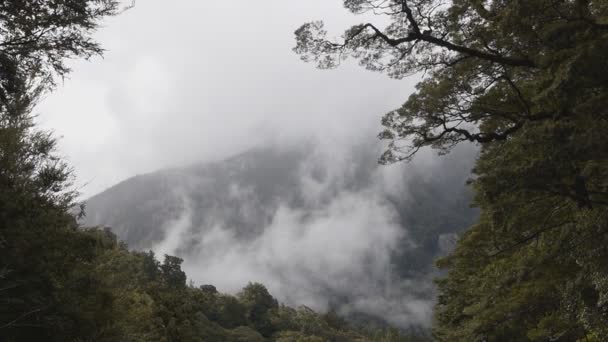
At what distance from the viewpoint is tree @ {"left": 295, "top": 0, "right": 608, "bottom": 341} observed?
5930mm

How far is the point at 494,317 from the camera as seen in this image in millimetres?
8148

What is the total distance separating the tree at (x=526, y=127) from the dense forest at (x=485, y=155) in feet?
0.10

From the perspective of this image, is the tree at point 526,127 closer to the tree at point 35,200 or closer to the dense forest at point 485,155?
the dense forest at point 485,155

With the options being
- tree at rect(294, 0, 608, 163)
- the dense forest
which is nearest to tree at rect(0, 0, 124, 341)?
the dense forest

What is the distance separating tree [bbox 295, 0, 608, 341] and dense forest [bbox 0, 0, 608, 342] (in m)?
0.03

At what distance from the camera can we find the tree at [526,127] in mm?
5930

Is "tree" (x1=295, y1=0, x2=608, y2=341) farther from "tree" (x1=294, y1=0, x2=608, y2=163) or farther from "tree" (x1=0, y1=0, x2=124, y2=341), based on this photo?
"tree" (x1=0, y1=0, x2=124, y2=341)

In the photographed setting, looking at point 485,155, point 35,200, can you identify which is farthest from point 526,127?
point 35,200

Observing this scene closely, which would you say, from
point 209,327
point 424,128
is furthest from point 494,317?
point 209,327

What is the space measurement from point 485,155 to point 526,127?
2521 millimetres

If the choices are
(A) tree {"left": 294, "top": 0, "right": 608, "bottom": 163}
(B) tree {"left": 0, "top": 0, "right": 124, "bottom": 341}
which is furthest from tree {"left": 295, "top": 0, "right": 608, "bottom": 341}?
(B) tree {"left": 0, "top": 0, "right": 124, "bottom": 341}

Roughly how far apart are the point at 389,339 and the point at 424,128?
317 ft

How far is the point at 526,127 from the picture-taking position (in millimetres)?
6719

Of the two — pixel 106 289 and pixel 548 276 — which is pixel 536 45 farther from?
pixel 106 289
